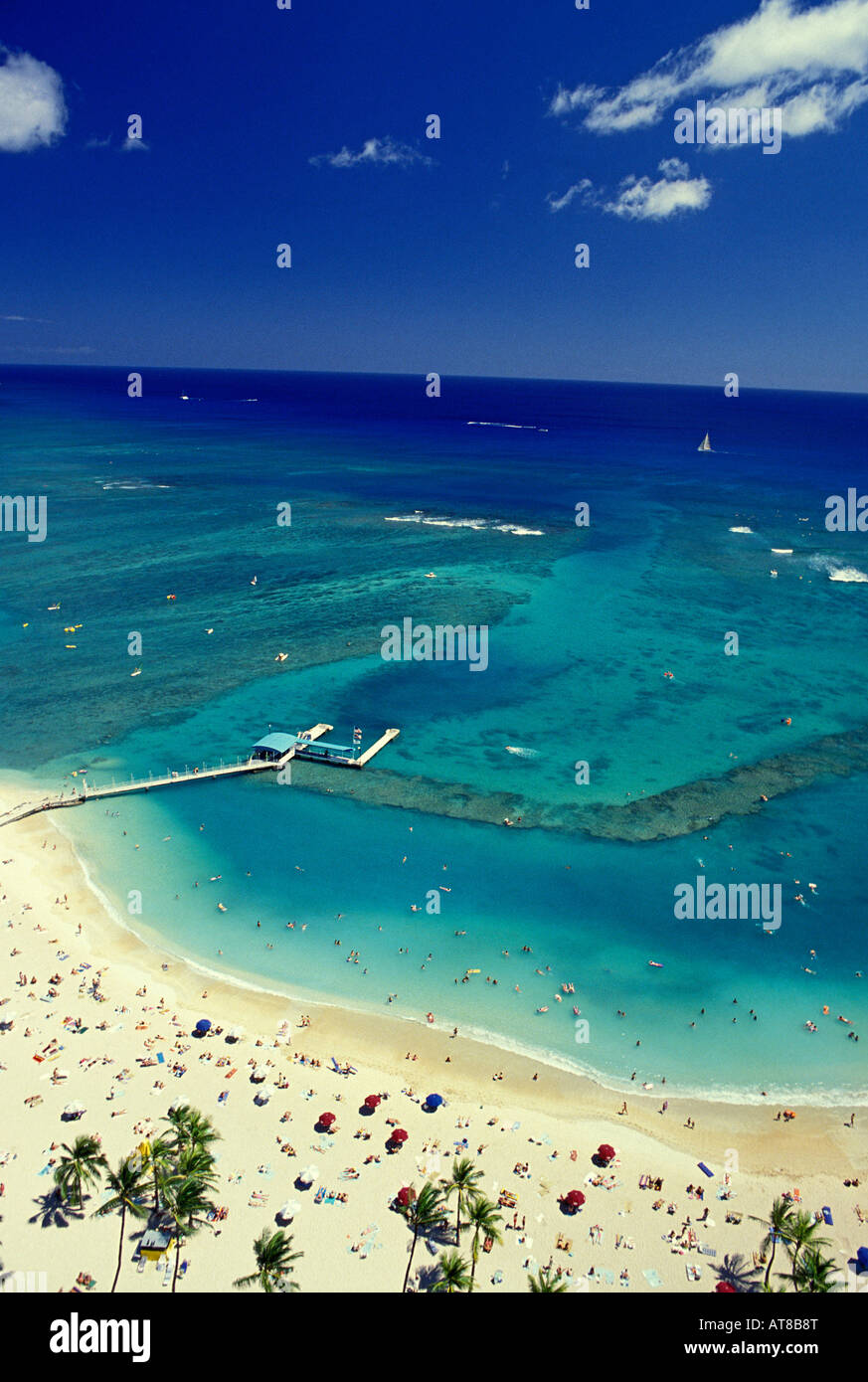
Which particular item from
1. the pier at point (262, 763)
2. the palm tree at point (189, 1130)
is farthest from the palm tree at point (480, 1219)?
the pier at point (262, 763)

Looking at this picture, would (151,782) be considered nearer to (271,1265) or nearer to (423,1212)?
(271,1265)

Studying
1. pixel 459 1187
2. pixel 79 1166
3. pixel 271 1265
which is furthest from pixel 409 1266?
pixel 79 1166

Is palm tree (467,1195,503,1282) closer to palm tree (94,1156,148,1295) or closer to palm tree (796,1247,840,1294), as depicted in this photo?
palm tree (796,1247,840,1294)

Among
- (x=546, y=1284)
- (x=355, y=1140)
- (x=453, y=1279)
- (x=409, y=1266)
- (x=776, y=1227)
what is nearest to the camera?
(x=453, y=1279)

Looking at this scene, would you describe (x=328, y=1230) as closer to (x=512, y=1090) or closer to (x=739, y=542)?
(x=512, y=1090)

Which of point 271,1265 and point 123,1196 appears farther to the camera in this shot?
point 123,1196

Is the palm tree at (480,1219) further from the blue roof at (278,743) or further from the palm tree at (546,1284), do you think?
the blue roof at (278,743)
